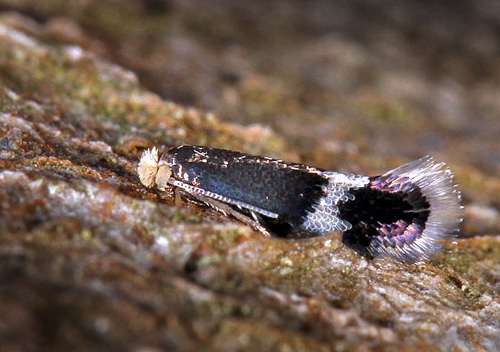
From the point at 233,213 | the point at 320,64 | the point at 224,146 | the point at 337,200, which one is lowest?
the point at 233,213

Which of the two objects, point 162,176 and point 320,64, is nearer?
point 162,176

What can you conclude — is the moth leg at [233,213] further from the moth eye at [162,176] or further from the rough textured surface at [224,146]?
the moth eye at [162,176]

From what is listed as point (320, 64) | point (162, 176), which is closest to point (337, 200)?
point (162, 176)

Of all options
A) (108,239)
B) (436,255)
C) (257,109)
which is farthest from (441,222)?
(257,109)

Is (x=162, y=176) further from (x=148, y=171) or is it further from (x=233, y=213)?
(x=233, y=213)

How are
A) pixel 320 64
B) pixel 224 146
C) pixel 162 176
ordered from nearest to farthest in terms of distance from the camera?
1. pixel 162 176
2. pixel 224 146
3. pixel 320 64

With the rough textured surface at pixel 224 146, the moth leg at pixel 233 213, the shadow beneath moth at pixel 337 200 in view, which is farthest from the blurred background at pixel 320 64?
the moth leg at pixel 233 213

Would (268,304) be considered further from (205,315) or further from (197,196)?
(197,196)

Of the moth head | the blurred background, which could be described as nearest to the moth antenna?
the moth head
